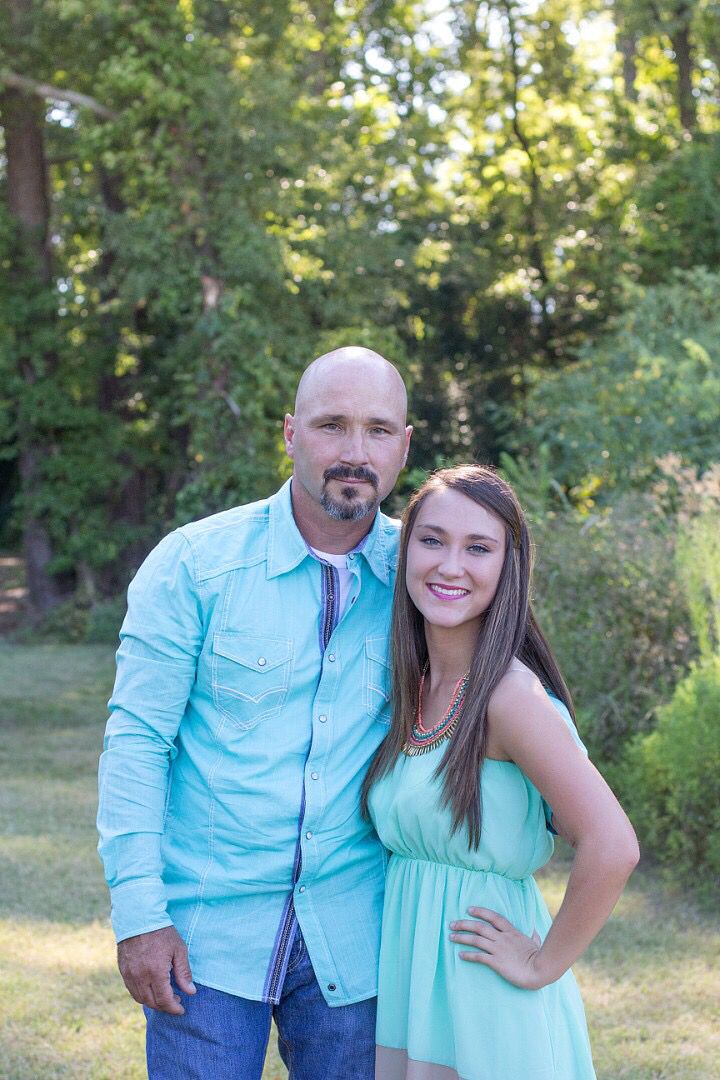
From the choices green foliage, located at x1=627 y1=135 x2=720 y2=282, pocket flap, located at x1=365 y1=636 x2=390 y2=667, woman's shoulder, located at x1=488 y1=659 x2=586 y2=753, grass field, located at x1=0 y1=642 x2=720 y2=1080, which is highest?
green foliage, located at x1=627 y1=135 x2=720 y2=282

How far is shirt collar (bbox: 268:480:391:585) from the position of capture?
241 centimetres

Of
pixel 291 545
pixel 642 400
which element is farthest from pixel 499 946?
pixel 642 400

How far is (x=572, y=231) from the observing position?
1756cm

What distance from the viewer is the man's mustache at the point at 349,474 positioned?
237 cm

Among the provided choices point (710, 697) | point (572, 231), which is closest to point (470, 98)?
point (572, 231)

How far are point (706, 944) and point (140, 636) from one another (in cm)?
367

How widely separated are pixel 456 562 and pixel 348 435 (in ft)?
1.10

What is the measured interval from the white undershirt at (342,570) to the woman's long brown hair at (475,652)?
0.34 ft

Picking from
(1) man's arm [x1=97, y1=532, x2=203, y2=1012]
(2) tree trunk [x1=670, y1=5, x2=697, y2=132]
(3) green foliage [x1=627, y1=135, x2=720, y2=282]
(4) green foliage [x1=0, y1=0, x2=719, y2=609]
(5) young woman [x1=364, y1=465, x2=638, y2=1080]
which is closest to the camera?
(5) young woman [x1=364, y1=465, x2=638, y2=1080]

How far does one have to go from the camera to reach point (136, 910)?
2.20 m

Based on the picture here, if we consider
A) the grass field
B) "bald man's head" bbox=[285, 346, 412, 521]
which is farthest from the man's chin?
the grass field

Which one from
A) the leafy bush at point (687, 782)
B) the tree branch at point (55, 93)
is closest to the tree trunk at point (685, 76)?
the tree branch at point (55, 93)

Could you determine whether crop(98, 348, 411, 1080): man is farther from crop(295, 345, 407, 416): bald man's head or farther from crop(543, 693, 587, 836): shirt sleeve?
crop(543, 693, 587, 836): shirt sleeve

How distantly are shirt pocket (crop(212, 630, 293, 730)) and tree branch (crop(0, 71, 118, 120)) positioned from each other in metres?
13.2
